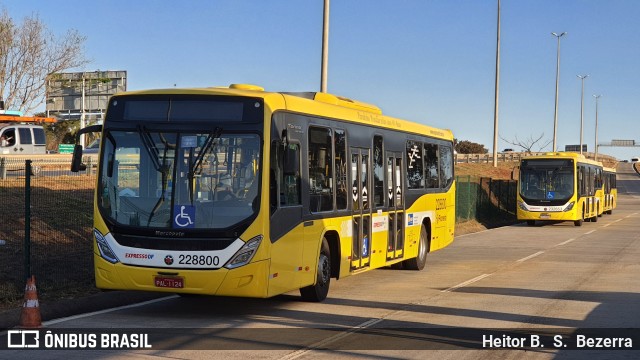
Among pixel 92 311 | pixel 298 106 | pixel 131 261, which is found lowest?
pixel 92 311

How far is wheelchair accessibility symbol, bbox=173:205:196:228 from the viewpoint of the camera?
40.5ft

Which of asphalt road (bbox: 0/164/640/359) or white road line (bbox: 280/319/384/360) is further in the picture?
asphalt road (bbox: 0/164/640/359)

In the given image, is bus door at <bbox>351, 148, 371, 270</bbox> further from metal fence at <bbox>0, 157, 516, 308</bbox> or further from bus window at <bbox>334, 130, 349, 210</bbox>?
metal fence at <bbox>0, 157, 516, 308</bbox>

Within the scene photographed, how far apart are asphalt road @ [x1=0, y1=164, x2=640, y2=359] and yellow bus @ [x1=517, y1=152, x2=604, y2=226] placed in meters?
20.4

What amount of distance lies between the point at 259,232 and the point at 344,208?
10.0 feet

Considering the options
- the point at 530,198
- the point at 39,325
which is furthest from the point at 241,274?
the point at 530,198

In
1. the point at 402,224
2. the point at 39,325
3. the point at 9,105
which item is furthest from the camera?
the point at 9,105

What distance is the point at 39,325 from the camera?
1161cm

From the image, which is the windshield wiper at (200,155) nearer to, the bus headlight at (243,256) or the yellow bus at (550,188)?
the bus headlight at (243,256)

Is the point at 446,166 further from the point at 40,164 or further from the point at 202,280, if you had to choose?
the point at 40,164

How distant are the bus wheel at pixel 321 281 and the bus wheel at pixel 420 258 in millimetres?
5473

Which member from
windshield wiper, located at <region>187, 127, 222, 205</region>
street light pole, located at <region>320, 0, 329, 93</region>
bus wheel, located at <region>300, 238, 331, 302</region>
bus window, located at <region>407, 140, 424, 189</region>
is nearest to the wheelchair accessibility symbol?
windshield wiper, located at <region>187, 127, 222, 205</region>

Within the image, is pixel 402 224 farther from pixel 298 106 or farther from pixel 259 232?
pixel 259 232

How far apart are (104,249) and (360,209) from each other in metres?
4.72
